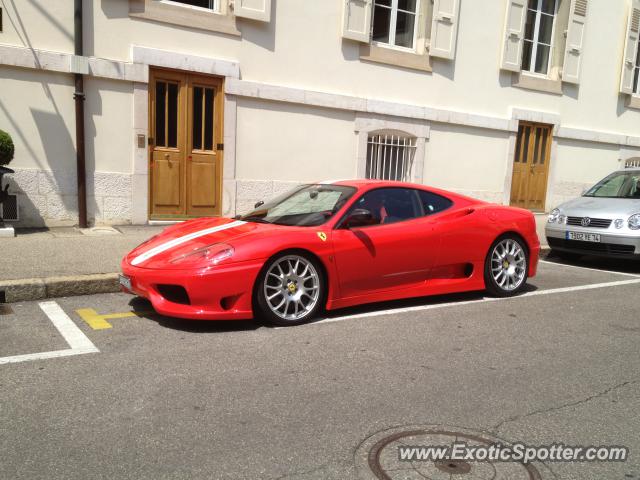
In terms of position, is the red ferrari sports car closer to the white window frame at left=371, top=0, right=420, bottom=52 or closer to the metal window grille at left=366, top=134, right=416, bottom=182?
the metal window grille at left=366, top=134, right=416, bottom=182

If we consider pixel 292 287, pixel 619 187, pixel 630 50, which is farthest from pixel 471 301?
pixel 630 50

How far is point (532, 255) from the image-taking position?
681 cm

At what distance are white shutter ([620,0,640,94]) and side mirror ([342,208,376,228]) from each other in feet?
44.9

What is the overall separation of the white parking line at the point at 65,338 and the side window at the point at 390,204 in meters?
2.67

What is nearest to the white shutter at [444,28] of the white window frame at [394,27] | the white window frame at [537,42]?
the white window frame at [394,27]

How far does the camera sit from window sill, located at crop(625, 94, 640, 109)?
16500 millimetres

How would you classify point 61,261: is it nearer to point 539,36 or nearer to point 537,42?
point 537,42

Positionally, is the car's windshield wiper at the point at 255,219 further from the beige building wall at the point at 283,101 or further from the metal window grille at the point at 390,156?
the metal window grille at the point at 390,156

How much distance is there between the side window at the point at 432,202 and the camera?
614 cm

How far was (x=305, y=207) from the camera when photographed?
5898 millimetres

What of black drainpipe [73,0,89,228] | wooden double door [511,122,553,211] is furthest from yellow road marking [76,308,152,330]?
wooden double door [511,122,553,211]

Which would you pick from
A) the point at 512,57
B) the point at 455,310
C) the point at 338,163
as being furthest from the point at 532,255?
the point at 512,57

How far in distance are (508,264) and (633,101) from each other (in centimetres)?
1284

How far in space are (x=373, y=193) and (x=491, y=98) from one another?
30.3ft
